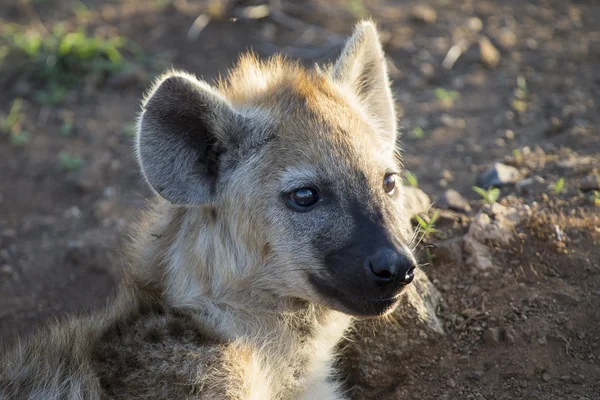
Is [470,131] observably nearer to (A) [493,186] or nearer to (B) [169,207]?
(A) [493,186]

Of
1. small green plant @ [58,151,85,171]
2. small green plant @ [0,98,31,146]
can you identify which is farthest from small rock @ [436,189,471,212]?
small green plant @ [0,98,31,146]

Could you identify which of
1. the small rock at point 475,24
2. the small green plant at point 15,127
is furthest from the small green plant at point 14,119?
the small rock at point 475,24

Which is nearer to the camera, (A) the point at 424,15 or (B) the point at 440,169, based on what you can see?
(B) the point at 440,169

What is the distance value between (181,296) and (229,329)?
194mm

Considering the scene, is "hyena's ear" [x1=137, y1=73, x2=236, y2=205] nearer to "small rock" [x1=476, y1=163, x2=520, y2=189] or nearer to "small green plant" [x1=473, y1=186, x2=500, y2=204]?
"small green plant" [x1=473, y1=186, x2=500, y2=204]

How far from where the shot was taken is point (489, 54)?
15.0 ft

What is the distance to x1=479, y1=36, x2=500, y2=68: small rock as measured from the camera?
455cm

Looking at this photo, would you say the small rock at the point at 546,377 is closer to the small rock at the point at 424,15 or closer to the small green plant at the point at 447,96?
the small green plant at the point at 447,96

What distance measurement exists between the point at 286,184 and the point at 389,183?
34 centimetres

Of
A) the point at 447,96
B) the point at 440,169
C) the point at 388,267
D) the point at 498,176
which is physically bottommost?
the point at 447,96

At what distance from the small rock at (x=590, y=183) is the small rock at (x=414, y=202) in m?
0.62

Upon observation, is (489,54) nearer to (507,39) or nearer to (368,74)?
(507,39)

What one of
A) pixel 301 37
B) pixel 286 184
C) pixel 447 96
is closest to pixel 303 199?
pixel 286 184

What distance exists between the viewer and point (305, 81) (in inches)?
93.7
